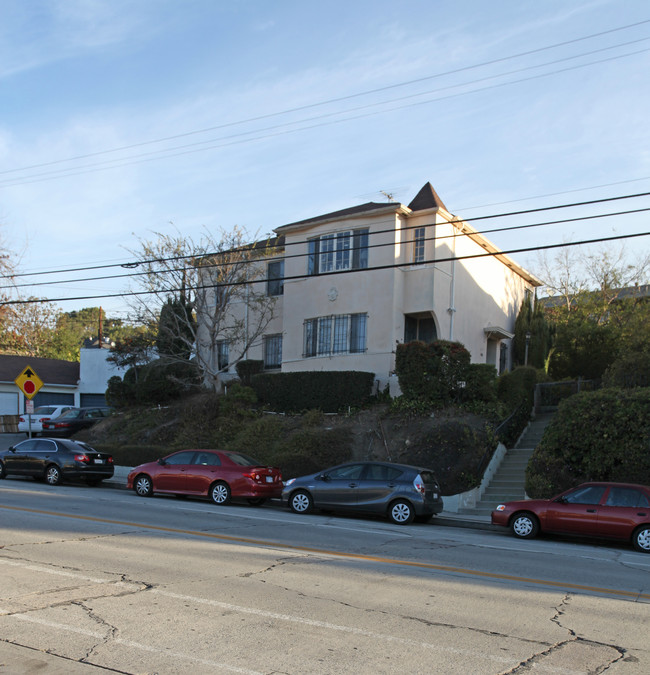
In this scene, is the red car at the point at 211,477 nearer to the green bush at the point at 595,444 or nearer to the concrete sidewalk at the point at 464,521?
the concrete sidewalk at the point at 464,521

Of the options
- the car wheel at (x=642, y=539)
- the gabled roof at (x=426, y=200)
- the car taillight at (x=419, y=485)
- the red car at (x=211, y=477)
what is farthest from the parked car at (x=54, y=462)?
the car wheel at (x=642, y=539)

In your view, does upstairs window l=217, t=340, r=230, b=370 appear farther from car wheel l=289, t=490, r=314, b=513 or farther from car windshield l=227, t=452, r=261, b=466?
car wheel l=289, t=490, r=314, b=513

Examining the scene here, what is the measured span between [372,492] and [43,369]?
103 ft

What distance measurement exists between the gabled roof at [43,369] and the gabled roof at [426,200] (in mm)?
25561

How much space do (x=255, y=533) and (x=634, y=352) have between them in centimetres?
1334

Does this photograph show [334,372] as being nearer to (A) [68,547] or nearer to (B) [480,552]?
(B) [480,552]

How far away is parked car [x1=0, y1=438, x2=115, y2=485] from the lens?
2080cm

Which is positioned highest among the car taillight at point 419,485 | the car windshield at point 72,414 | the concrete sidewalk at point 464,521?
the car windshield at point 72,414

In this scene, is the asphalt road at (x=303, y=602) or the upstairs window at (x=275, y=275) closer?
the asphalt road at (x=303, y=602)

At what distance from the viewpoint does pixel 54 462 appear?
2083cm

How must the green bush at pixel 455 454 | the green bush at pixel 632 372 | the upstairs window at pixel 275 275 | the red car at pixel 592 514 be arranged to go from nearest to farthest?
the red car at pixel 592 514, the green bush at pixel 455 454, the green bush at pixel 632 372, the upstairs window at pixel 275 275

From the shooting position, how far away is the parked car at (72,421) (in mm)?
30023

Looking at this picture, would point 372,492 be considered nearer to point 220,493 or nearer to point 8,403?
point 220,493

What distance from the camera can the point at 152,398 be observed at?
30.2m
